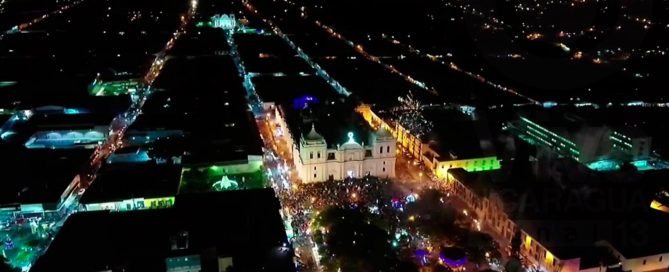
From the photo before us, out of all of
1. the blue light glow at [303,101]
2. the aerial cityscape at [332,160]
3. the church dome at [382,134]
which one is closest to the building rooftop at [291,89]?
the blue light glow at [303,101]

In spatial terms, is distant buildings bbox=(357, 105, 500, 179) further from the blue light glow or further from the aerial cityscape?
the blue light glow

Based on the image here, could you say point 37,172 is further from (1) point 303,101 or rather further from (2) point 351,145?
(1) point 303,101

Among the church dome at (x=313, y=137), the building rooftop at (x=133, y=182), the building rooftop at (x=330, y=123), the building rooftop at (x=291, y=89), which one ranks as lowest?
the building rooftop at (x=133, y=182)

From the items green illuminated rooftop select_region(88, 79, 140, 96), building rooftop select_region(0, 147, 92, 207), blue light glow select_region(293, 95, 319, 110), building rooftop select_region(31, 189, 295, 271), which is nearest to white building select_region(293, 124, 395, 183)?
building rooftop select_region(31, 189, 295, 271)

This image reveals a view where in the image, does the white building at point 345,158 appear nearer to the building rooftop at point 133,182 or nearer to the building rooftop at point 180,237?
the building rooftop at point 180,237

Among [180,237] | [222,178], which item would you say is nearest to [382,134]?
[222,178]

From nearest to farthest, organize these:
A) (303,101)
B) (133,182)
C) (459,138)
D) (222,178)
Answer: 1. (133,182)
2. (222,178)
3. (459,138)
4. (303,101)

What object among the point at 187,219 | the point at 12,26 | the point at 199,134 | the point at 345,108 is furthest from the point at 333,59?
the point at 12,26
